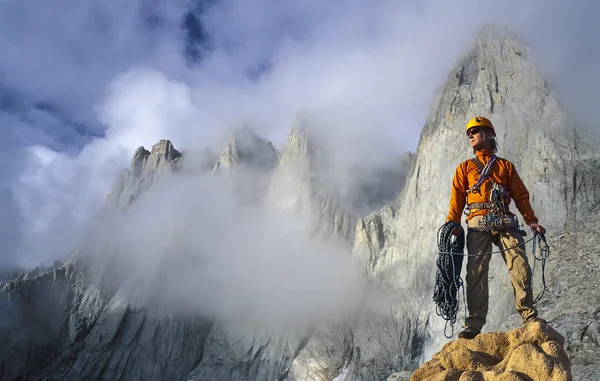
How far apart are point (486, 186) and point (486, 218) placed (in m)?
0.46

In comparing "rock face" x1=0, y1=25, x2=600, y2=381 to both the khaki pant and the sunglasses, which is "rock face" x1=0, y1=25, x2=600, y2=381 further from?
the sunglasses

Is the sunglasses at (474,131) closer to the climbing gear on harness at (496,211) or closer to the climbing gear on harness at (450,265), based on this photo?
the climbing gear on harness at (496,211)

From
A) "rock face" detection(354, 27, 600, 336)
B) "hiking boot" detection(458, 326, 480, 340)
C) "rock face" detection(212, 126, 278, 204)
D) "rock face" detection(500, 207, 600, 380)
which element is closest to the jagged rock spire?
"rock face" detection(212, 126, 278, 204)

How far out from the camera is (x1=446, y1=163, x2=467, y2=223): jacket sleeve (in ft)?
23.3

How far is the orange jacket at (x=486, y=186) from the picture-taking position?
6961 millimetres

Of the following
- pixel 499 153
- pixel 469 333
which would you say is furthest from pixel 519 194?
pixel 499 153

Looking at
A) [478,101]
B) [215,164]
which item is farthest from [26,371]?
[478,101]

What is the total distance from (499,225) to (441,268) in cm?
101

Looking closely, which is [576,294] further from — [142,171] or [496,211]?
[142,171]

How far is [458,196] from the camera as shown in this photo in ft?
23.6

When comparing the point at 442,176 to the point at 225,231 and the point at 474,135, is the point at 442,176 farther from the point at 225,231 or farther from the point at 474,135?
the point at 474,135

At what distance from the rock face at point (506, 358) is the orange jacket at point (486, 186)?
1740mm

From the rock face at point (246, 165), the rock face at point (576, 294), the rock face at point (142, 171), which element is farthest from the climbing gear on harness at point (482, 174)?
the rock face at point (142, 171)

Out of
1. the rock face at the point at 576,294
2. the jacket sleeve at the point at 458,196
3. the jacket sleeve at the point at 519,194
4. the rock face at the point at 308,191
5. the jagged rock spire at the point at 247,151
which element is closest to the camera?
the jacket sleeve at the point at 519,194
